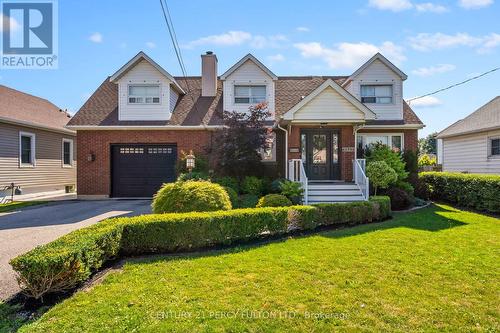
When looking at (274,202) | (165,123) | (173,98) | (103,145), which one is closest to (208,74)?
(173,98)

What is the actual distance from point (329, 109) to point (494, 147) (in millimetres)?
11561

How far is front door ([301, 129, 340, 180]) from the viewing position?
13.8 meters

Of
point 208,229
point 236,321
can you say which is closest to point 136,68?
point 208,229

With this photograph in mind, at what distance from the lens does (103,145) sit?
1512 centimetres

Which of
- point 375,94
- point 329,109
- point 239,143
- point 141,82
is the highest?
point 141,82

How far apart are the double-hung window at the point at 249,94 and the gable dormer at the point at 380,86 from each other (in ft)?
14.3

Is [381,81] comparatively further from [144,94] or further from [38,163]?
[38,163]

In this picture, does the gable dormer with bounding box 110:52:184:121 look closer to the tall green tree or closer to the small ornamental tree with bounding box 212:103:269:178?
the small ornamental tree with bounding box 212:103:269:178

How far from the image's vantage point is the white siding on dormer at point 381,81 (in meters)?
15.0

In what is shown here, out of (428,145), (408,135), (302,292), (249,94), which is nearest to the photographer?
(302,292)

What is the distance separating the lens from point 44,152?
59.0ft

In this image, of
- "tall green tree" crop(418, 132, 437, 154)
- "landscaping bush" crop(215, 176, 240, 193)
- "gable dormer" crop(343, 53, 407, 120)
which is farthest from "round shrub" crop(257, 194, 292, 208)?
"tall green tree" crop(418, 132, 437, 154)

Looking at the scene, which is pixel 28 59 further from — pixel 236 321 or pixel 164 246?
pixel 236 321

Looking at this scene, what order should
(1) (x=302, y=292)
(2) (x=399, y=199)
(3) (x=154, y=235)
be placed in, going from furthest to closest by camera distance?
(2) (x=399, y=199) < (3) (x=154, y=235) < (1) (x=302, y=292)
